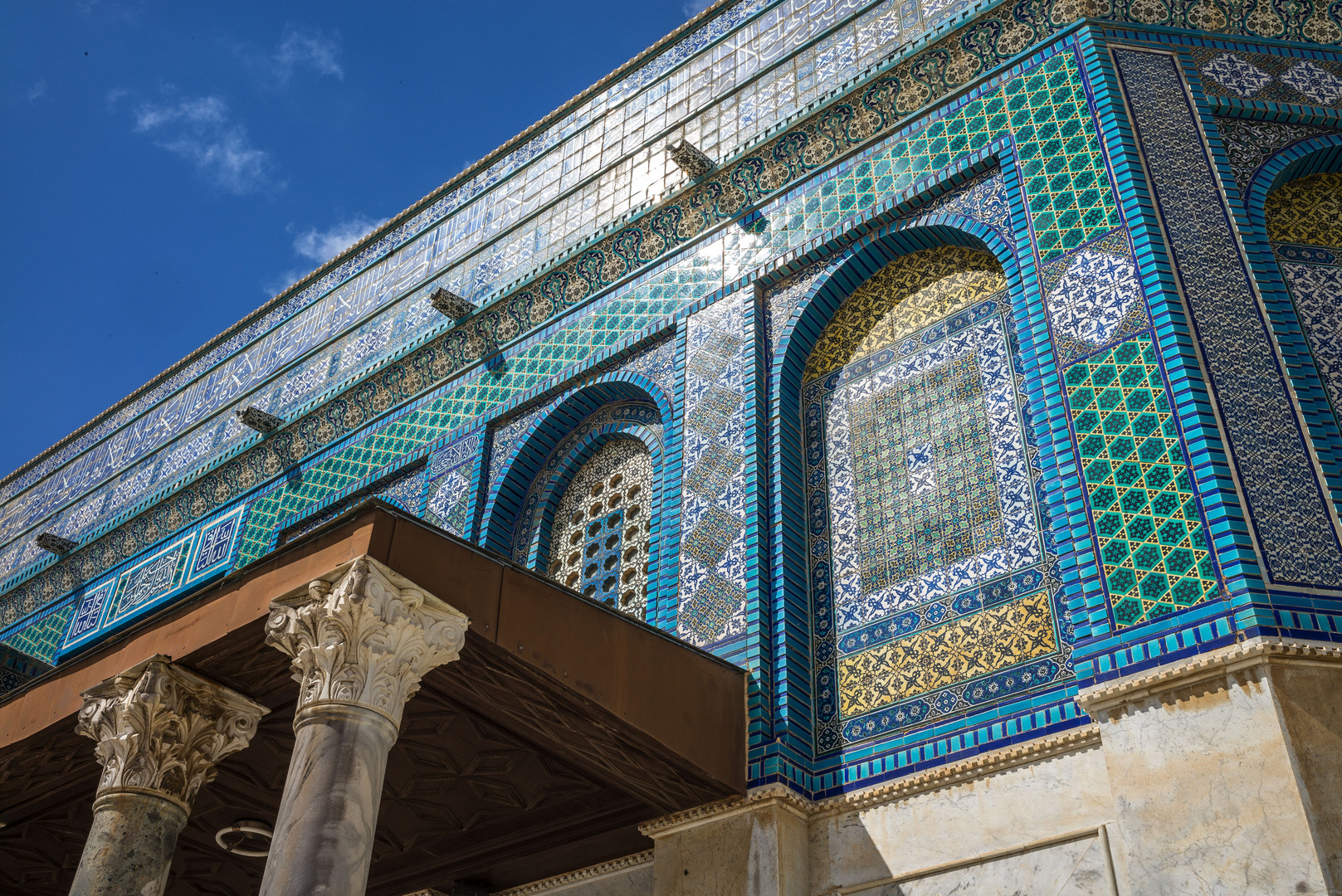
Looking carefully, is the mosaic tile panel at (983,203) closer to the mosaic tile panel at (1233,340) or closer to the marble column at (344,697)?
the mosaic tile panel at (1233,340)

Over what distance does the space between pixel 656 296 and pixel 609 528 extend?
1.78 metres

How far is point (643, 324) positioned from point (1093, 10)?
3.60 metres

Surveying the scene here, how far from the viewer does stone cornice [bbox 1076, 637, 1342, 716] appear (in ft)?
16.5

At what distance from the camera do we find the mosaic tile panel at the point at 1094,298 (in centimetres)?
642

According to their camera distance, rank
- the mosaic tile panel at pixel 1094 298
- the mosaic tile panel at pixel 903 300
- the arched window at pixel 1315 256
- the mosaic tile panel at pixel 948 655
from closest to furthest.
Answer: the mosaic tile panel at pixel 948 655 → the mosaic tile panel at pixel 1094 298 → the arched window at pixel 1315 256 → the mosaic tile panel at pixel 903 300

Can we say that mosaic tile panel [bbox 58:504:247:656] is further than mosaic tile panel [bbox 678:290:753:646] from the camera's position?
Yes

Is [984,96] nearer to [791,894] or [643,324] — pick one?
[643,324]

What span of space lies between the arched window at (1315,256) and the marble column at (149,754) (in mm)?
5811

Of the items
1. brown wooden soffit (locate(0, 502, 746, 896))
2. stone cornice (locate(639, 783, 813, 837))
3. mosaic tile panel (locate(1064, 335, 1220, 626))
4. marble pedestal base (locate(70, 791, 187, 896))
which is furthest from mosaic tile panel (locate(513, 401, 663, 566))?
marble pedestal base (locate(70, 791, 187, 896))

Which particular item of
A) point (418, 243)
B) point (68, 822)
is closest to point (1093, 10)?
point (418, 243)

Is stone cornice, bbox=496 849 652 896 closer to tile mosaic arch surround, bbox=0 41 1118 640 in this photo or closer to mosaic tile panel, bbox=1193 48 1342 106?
tile mosaic arch surround, bbox=0 41 1118 640

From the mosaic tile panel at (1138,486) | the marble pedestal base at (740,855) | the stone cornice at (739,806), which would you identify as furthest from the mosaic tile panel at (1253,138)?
the marble pedestal base at (740,855)

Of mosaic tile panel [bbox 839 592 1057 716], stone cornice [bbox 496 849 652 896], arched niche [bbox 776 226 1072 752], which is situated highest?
arched niche [bbox 776 226 1072 752]

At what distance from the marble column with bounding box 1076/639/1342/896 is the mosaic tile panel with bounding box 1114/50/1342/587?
1.83 ft
